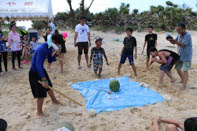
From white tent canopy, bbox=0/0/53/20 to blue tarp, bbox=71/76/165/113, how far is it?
17.5 ft

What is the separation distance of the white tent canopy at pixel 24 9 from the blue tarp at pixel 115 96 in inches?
210

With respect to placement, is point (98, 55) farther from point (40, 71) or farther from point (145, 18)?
point (145, 18)

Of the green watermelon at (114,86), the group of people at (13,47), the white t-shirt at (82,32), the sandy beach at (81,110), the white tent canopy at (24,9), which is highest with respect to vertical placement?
the white tent canopy at (24,9)

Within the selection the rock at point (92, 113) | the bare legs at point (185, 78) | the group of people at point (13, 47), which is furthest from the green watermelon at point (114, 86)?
the group of people at point (13, 47)

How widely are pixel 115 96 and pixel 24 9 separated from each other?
22.8 ft

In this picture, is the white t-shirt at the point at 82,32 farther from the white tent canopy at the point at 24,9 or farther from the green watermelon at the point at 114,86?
the white tent canopy at the point at 24,9

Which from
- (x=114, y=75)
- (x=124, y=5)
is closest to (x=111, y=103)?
(x=114, y=75)

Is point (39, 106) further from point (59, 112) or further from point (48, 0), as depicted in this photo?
point (48, 0)

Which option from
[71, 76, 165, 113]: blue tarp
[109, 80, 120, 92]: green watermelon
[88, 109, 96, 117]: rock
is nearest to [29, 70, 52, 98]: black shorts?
[88, 109, 96, 117]: rock

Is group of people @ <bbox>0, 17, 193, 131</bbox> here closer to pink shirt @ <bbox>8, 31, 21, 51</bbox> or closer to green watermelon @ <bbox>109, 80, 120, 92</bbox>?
pink shirt @ <bbox>8, 31, 21, 51</bbox>

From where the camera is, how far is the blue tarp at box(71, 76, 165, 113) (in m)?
3.82

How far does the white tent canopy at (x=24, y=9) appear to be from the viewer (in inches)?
339

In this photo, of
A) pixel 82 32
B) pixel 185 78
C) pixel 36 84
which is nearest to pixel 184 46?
pixel 185 78

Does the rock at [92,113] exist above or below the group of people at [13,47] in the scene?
below
